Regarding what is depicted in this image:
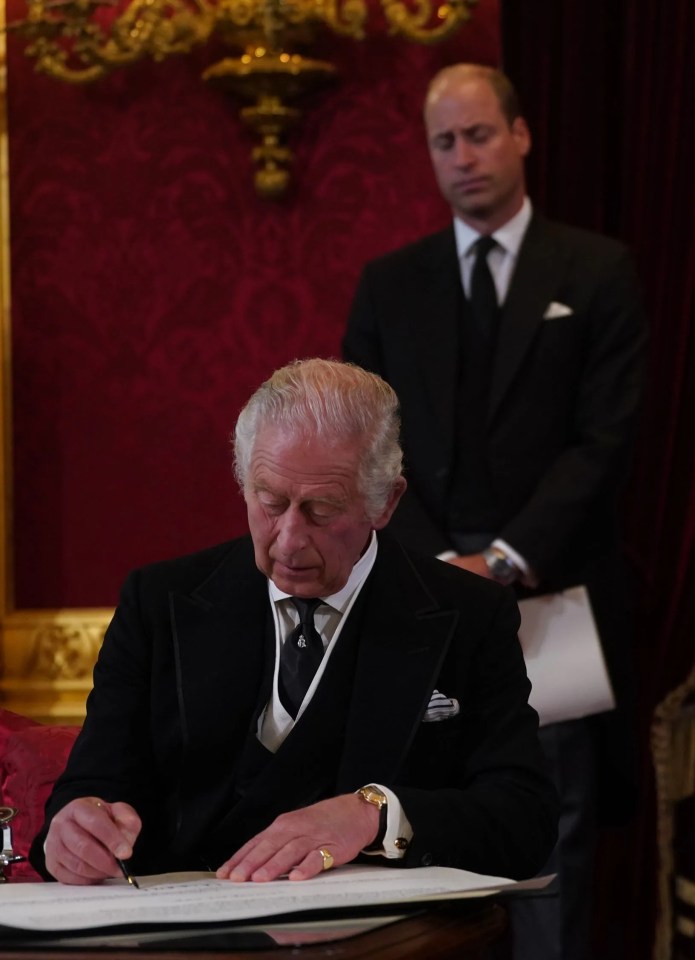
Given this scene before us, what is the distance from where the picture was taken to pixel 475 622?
2.37 m

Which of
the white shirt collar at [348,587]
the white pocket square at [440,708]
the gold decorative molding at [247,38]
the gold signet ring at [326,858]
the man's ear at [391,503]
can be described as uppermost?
the gold decorative molding at [247,38]

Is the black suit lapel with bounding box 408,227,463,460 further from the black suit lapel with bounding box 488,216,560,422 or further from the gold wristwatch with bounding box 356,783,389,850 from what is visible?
the gold wristwatch with bounding box 356,783,389,850

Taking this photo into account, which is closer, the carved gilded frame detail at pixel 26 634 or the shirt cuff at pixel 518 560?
the shirt cuff at pixel 518 560

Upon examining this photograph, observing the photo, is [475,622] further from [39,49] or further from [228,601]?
[39,49]

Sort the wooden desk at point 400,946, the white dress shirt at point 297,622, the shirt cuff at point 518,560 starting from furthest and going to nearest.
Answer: the shirt cuff at point 518,560, the white dress shirt at point 297,622, the wooden desk at point 400,946

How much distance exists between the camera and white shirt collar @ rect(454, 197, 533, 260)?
3.70 metres

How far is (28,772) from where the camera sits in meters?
2.83

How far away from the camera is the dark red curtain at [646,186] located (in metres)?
4.22

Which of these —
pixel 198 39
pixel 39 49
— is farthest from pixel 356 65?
pixel 39 49

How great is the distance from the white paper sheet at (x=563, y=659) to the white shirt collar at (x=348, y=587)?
3.48ft

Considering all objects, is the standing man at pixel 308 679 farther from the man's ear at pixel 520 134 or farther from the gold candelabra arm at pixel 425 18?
the gold candelabra arm at pixel 425 18

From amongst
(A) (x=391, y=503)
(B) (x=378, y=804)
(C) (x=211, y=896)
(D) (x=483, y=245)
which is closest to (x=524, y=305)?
(D) (x=483, y=245)

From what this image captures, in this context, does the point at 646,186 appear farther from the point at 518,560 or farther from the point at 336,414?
the point at 336,414

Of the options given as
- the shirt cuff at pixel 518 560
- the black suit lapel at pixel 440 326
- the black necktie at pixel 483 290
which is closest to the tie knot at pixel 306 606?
the shirt cuff at pixel 518 560
